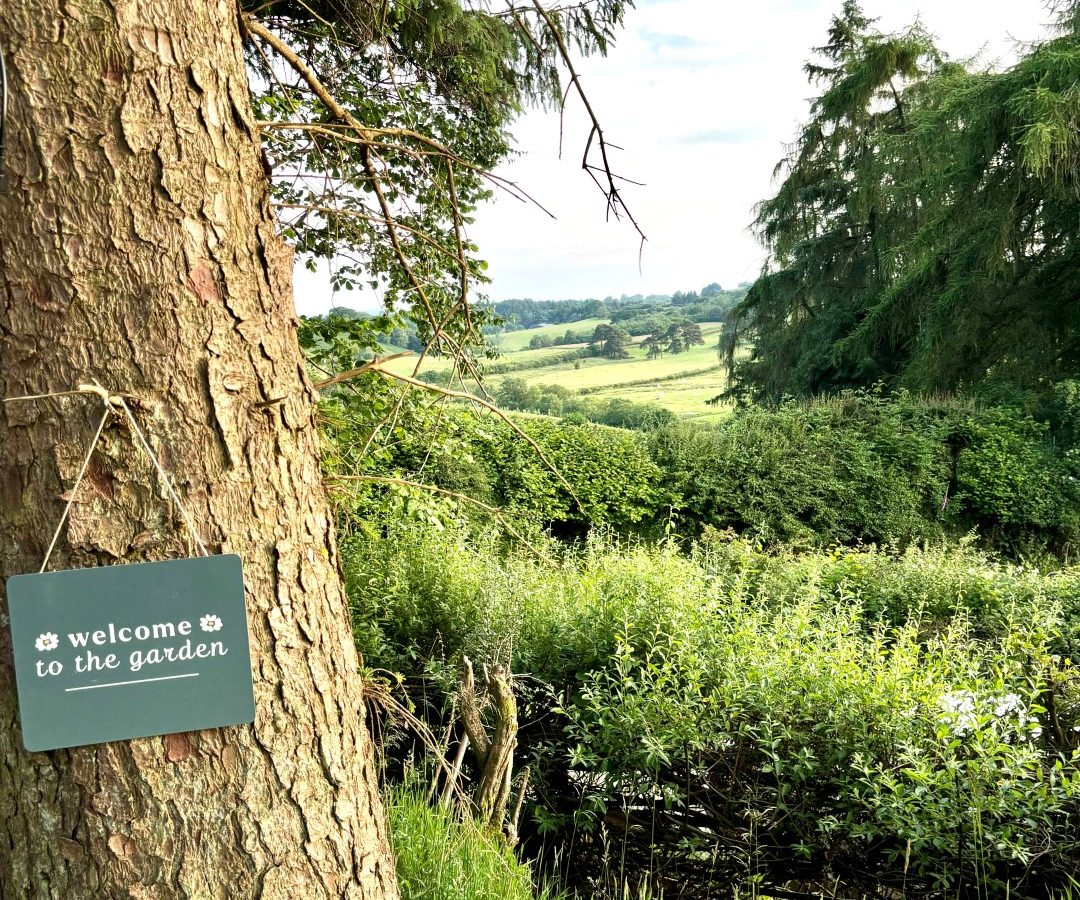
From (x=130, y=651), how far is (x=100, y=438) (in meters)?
0.28

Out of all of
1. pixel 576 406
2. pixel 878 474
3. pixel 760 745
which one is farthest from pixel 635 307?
pixel 760 745

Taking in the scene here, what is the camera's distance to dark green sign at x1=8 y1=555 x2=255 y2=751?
104 cm

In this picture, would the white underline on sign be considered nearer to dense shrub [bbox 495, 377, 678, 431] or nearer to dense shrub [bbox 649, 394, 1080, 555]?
dense shrub [bbox 649, 394, 1080, 555]

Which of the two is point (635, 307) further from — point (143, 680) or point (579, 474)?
point (143, 680)

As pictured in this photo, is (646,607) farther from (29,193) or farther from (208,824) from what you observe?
(29,193)

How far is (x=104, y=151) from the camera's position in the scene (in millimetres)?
1096

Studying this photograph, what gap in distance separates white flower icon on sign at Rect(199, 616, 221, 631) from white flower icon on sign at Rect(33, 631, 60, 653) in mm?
168

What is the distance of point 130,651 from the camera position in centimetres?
106

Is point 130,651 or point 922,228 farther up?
point 922,228

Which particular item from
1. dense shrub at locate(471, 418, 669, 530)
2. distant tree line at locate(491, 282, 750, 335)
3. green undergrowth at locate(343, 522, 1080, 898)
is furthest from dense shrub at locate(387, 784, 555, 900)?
distant tree line at locate(491, 282, 750, 335)

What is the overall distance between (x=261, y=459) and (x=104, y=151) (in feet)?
1.50

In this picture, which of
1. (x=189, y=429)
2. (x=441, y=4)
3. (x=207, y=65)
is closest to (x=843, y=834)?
(x=189, y=429)

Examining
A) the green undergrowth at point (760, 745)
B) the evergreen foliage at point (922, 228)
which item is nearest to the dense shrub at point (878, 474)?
the evergreen foliage at point (922, 228)

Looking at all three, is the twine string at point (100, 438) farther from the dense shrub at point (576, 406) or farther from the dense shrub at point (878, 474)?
the dense shrub at point (576, 406)
